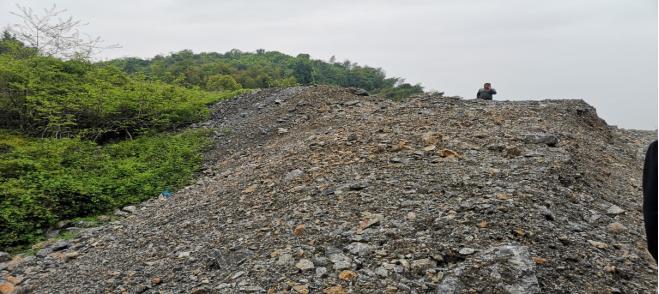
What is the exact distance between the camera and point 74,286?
374 cm

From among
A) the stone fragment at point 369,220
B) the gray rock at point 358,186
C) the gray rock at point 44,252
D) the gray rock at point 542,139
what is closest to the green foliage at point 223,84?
the gray rock at point 44,252

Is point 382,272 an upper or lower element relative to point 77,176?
upper

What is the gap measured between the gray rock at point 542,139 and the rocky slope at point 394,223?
4cm

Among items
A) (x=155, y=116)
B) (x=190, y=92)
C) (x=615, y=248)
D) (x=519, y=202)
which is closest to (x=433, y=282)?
(x=519, y=202)

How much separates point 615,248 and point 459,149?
2262 mm

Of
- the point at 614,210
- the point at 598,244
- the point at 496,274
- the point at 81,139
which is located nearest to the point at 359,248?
the point at 496,274

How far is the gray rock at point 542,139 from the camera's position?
18.4 ft

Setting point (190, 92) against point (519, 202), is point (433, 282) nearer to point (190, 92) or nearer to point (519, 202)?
point (519, 202)

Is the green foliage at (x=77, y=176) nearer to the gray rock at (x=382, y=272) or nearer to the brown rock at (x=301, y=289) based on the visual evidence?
the brown rock at (x=301, y=289)

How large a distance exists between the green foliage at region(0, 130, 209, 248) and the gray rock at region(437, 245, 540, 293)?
5272 millimetres

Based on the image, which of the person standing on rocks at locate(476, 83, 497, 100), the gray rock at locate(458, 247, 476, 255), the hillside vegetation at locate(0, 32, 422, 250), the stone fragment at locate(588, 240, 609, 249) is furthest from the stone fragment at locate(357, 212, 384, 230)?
the person standing on rocks at locate(476, 83, 497, 100)

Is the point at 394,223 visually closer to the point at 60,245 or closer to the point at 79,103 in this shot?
the point at 60,245

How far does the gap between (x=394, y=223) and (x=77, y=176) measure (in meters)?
5.82

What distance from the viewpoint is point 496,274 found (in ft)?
8.96
